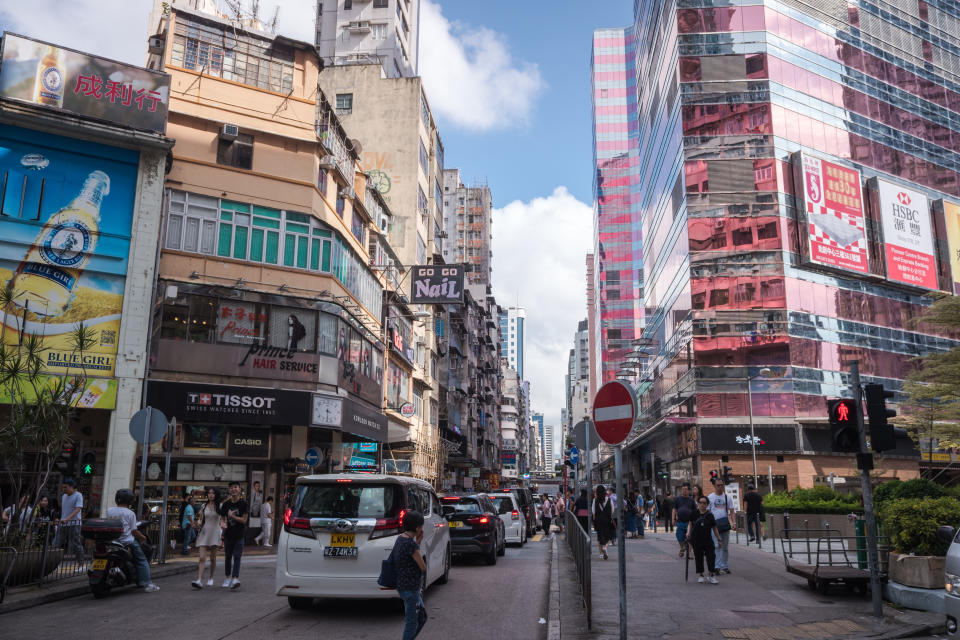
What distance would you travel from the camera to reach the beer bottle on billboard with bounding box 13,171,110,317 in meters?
21.3

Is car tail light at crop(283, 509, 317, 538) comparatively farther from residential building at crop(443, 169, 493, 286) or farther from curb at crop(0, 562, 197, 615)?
residential building at crop(443, 169, 493, 286)

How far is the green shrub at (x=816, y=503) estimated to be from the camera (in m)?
23.7

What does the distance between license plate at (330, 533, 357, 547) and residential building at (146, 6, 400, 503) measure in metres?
14.5

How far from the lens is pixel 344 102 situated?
46.8 metres

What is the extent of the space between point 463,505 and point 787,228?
1432 inches

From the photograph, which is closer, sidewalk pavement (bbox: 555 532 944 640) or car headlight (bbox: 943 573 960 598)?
car headlight (bbox: 943 573 960 598)

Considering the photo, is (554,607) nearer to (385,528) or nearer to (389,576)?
(385,528)

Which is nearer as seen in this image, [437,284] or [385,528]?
[385,528]

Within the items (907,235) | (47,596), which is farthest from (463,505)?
(907,235)

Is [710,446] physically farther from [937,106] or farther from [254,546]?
[937,106]

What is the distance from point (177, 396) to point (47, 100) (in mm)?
9284

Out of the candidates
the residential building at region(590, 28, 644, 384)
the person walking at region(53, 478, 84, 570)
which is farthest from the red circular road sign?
the residential building at region(590, 28, 644, 384)

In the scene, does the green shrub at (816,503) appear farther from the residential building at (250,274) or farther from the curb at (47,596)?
the curb at (47,596)

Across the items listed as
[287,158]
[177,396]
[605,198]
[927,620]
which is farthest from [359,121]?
[605,198]
